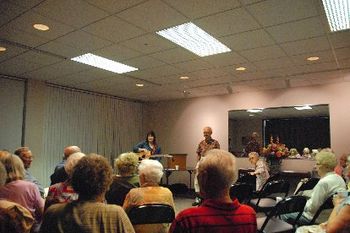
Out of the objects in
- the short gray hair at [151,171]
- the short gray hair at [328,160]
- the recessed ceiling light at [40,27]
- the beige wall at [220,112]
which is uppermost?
the recessed ceiling light at [40,27]

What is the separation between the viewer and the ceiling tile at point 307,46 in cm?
419

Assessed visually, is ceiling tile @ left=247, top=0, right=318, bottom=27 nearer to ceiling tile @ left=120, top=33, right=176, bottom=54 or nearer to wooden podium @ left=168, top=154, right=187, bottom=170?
ceiling tile @ left=120, top=33, right=176, bottom=54

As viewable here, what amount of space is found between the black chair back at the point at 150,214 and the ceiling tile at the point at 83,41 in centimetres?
271

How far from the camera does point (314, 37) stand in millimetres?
4078

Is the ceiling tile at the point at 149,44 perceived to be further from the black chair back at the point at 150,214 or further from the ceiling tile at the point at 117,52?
the black chair back at the point at 150,214

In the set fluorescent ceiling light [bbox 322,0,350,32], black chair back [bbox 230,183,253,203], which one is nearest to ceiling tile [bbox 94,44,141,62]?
black chair back [bbox 230,183,253,203]

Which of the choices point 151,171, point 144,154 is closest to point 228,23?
point 151,171

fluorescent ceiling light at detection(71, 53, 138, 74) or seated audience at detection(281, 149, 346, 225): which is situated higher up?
fluorescent ceiling light at detection(71, 53, 138, 74)

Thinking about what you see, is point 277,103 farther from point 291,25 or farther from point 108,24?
point 108,24

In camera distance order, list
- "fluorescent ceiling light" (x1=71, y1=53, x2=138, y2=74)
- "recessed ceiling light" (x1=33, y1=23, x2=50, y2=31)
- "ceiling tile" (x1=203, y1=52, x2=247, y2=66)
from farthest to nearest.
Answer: "fluorescent ceiling light" (x1=71, y1=53, x2=138, y2=74) < "ceiling tile" (x1=203, y1=52, x2=247, y2=66) < "recessed ceiling light" (x1=33, y1=23, x2=50, y2=31)

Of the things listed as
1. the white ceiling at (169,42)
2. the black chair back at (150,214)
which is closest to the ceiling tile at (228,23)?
the white ceiling at (169,42)

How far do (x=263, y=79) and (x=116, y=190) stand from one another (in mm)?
4787

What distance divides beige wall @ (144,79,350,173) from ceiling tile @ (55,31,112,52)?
15.3 ft

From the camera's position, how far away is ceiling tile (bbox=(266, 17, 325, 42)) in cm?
361
